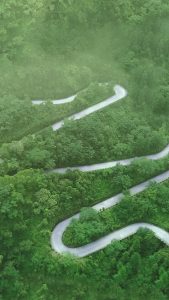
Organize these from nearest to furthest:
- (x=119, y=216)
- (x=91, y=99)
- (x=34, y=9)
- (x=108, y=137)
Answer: (x=119, y=216) → (x=108, y=137) → (x=91, y=99) → (x=34, y=9)

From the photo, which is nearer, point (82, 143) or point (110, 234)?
point (110, 234)

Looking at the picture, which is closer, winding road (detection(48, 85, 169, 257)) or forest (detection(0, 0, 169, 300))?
forest (detection(0, 0, 169, 300))

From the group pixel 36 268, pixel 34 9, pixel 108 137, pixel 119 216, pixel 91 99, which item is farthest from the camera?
pixel 34 9

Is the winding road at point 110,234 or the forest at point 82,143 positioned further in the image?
the winding road at point 110,234

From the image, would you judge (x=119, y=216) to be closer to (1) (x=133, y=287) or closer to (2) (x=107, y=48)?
(1) (x=133, y=287)

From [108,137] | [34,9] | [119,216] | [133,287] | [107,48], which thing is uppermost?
[34,9]

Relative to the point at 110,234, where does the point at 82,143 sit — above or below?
above

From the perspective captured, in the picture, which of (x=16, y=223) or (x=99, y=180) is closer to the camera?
(x=16, y=223)

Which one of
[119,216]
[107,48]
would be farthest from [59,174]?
[107,48]
